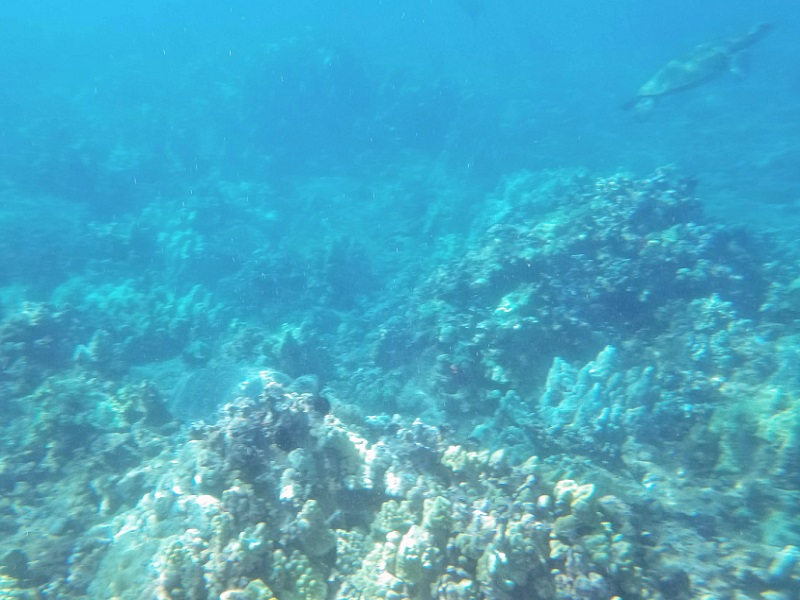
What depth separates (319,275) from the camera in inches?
624

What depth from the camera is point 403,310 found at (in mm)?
12680

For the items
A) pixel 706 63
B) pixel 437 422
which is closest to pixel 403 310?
pixel 437 422

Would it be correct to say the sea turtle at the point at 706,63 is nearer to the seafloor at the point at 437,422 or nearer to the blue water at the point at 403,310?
the blue water at the point at 403,310

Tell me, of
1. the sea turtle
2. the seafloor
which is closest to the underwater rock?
the seafloor

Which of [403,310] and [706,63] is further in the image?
[706,63]

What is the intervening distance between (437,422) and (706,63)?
22.4 meters

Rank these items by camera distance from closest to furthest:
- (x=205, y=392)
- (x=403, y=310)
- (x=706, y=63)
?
(x=205, y=392) → (x=403, y=310) → (x=706, y=63)

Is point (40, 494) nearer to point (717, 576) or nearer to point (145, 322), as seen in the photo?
point (145, 322)

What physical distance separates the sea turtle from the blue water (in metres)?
0.87

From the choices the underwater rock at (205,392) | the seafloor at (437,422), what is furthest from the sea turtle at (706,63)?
the underwater rock at (205,392)

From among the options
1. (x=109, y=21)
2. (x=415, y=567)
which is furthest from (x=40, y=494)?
(x=109, y=21)

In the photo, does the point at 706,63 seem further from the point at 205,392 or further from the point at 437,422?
the point at 205,392

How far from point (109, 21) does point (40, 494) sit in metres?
68.9

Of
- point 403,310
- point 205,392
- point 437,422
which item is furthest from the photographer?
point 403,310
